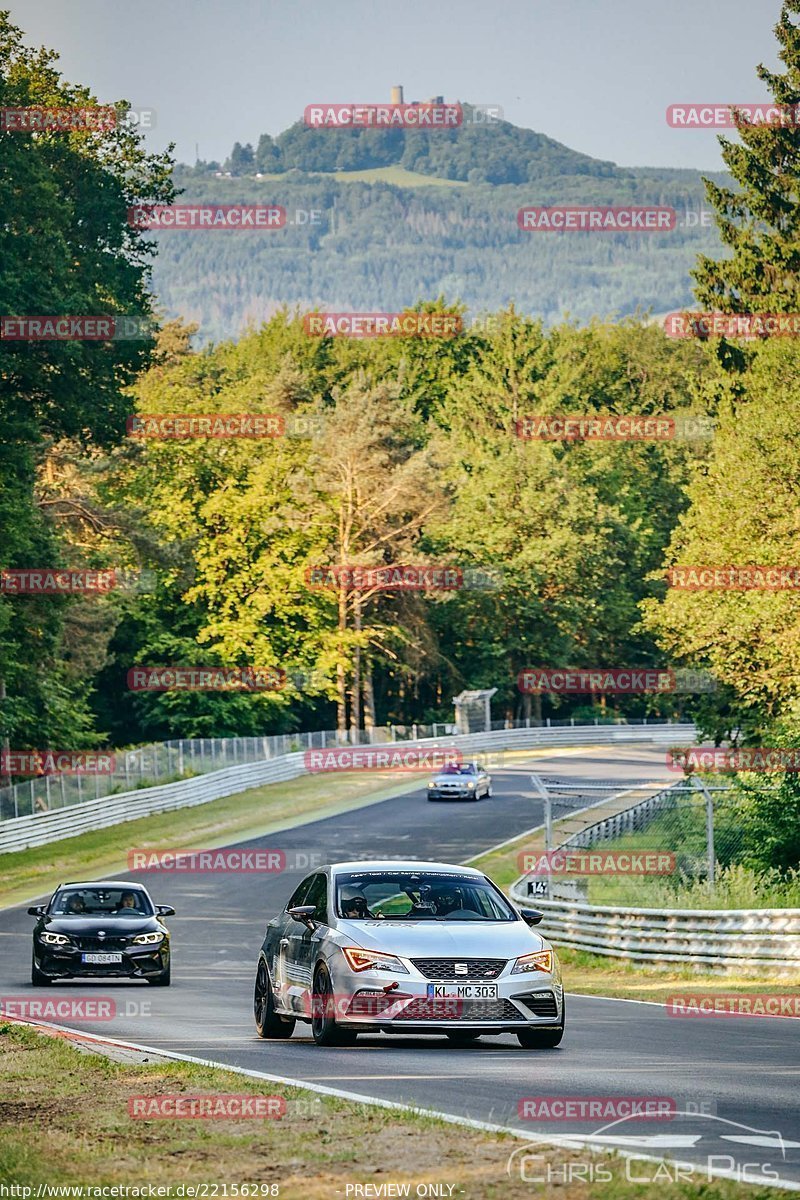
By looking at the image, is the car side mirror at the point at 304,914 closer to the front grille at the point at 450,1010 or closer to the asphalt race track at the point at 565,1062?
the asphalt race track at the point at 565,1062

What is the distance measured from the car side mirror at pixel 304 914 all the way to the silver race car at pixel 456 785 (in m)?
46.3

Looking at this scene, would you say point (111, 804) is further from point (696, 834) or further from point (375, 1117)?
point (375, 1117)

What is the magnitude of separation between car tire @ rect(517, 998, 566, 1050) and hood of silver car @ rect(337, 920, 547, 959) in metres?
0.63

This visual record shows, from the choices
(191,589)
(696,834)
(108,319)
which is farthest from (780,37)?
(191,589)

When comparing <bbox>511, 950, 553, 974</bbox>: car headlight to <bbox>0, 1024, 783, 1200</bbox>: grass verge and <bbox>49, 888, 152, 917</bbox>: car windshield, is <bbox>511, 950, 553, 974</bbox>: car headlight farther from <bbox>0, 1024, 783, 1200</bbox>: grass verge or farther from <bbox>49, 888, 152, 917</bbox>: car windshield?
<bbox>49, 888, 152, 917</bbox>: car windshield

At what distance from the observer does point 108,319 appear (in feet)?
163

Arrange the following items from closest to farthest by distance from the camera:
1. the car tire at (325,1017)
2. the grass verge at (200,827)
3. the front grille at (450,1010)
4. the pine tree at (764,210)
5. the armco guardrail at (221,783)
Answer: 1. the front grille at (450,1010)
2. the car tire at (325,1017)
3. the grass verge at (200,827)
4. the armco guardrail at (221,783)
5. the pine tree at (764,210)

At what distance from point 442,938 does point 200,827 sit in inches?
1668

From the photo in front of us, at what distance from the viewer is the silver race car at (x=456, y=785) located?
61625 mm

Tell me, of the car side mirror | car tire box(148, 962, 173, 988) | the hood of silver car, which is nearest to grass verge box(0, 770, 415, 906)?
car tire box(148, 962, 173, 988)

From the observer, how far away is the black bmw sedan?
76.6 ft

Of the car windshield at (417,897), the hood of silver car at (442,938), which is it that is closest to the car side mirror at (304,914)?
the car windshield at (417,897)

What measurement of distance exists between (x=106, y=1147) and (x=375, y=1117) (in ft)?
4.87

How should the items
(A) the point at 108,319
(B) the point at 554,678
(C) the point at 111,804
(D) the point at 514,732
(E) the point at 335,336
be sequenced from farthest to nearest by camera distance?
(E) the point at 335,336
(B) the point at 554,678
(D) the point at 514,732
(C) the point at 111,804
(A) the point at 108,319
